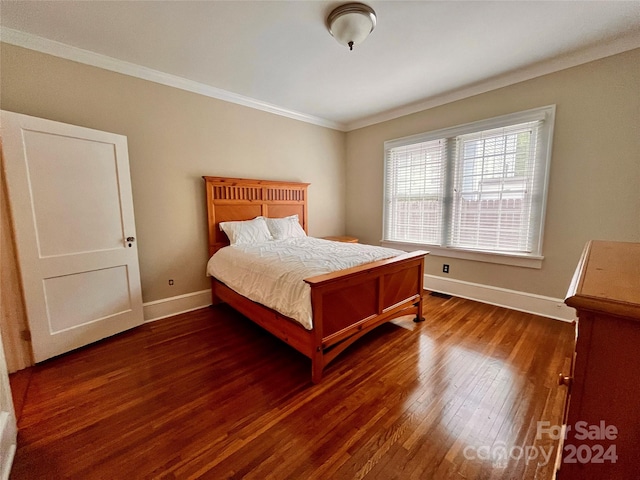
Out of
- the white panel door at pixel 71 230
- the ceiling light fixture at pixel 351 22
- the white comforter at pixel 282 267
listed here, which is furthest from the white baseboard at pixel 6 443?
the ceiling light fixture at pixel 351 22

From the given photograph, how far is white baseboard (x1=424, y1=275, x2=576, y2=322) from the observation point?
2.73 m

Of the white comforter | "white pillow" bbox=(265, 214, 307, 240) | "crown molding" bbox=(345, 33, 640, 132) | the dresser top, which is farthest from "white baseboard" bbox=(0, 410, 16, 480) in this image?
"crown molding" bbox=(345, 33, 640, 132)

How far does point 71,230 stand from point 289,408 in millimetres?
2288

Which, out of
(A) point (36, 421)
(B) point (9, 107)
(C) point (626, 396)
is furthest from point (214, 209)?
(C) point (626, 396)

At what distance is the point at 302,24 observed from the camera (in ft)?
6.61

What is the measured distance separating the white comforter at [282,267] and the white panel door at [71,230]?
0.94 m

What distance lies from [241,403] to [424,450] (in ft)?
3.55

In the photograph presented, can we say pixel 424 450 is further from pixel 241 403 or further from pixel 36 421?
pixel 36 421

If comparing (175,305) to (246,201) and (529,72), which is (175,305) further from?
(529,72)

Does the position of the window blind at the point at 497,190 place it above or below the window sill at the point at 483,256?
above

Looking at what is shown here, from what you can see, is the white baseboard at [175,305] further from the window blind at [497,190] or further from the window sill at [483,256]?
the window blind at [497,190]

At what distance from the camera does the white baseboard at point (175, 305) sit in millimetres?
2826

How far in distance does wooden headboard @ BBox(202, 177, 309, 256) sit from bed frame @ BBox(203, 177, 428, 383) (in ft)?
0.04

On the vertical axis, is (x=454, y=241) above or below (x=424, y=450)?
above
